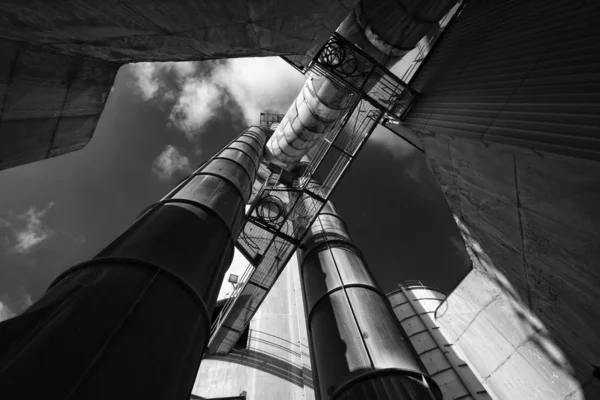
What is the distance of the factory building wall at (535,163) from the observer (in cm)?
323

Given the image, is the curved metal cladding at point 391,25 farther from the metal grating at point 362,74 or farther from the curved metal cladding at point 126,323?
the curved metal cladding at point 126,323

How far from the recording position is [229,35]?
4.10 m

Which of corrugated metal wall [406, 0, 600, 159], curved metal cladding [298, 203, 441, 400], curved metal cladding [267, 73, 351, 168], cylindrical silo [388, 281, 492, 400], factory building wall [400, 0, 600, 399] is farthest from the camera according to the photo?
curved metal cladding [267, 73, 351, 168]

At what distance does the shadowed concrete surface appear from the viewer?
2.38 metres

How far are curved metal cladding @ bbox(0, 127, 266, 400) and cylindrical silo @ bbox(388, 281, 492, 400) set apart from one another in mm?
9934

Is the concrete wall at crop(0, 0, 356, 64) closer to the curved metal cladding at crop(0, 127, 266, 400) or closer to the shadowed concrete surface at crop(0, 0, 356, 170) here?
the shadowed concrete surface at crop(0, 0, 356, 170)

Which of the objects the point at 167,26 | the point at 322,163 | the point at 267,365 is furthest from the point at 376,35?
the point at 267,365

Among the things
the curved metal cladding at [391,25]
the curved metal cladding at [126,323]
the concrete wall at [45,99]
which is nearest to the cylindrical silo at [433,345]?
the curved metal cladding at [126,323]

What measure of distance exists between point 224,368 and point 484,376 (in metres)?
8.48

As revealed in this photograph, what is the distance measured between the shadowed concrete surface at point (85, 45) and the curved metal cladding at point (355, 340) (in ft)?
17.4

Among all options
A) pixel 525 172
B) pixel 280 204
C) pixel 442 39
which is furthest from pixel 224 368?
pixel 442 39

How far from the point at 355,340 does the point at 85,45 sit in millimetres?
Answer: 5582

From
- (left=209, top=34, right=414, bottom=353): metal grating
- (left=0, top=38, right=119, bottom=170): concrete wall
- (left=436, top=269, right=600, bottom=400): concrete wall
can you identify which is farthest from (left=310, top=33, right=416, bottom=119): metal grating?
(left=0, top=38, right=119, bottom=170): concrete wall

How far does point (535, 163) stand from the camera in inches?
139
